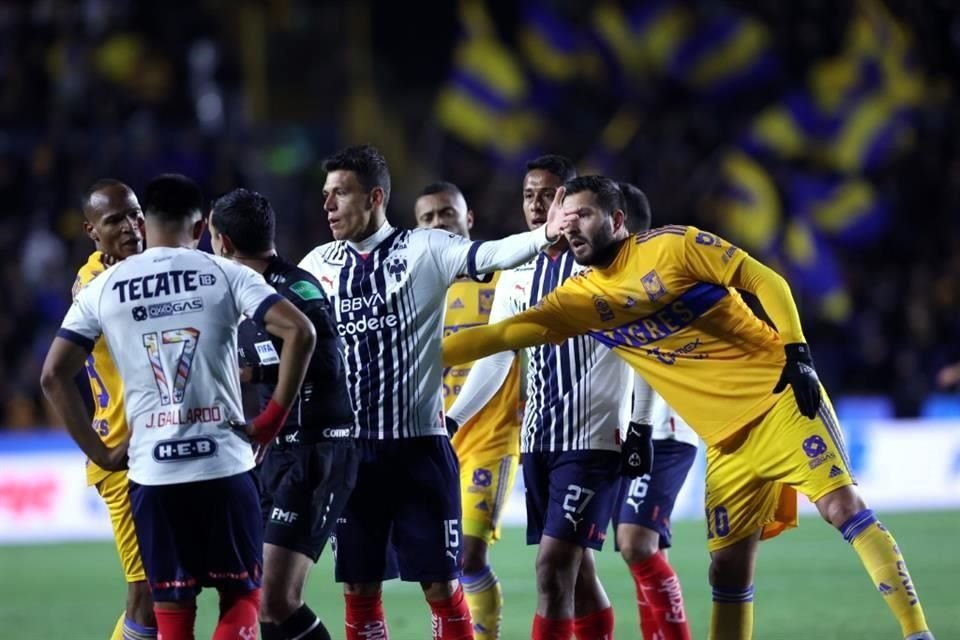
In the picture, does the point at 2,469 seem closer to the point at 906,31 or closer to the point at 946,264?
the point at 946,264

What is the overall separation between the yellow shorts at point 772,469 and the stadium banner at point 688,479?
8.73m

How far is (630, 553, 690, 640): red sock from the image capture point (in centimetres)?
816

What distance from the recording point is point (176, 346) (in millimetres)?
6113

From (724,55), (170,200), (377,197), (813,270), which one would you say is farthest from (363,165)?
(724,55)

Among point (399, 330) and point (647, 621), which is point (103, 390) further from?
point (647, 621)

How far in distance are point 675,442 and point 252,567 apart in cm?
342

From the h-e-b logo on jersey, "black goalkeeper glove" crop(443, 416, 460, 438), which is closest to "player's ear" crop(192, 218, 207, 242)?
the h-e-b logo on jersey

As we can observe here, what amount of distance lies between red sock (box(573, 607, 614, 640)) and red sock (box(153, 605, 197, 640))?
2458mm

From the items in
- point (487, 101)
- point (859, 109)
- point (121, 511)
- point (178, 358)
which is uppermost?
point (487, 101)

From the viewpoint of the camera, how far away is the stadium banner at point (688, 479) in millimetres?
16266

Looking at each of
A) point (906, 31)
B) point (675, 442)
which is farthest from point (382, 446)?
point (906, 31)

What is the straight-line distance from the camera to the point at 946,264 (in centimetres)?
2048

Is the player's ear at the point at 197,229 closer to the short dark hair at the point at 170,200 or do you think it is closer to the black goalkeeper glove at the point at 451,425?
the short dark hair at the point at 170,200

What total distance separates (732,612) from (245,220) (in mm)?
2947
